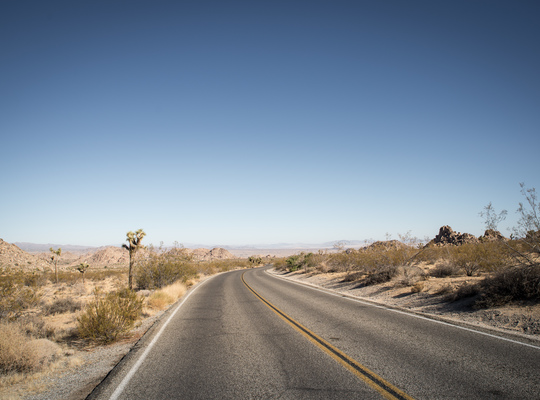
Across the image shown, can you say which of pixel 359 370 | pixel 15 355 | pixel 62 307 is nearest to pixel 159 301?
pixel 62 307

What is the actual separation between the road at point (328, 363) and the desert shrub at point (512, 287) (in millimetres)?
2343

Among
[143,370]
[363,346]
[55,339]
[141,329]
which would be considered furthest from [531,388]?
[55,339]

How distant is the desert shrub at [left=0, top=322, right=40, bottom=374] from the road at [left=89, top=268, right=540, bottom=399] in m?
1.92

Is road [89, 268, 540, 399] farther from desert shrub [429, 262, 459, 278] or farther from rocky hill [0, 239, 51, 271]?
rocky hill [0, 239, 51, 271]

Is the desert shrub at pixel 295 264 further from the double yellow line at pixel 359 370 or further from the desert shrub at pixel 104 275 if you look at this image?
the double yellow line at pixel 359 370

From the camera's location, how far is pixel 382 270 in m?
15.4

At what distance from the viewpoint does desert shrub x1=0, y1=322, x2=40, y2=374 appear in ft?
18.1

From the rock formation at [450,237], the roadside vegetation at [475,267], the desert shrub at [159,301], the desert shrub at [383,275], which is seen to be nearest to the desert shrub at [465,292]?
the roadside vegetation at [475,267]

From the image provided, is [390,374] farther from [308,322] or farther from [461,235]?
[461,235]

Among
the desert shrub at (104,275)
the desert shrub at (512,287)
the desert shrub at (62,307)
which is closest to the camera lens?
the desert shrub at (512,287)

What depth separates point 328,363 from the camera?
5168 mm

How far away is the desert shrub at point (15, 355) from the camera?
553 cm

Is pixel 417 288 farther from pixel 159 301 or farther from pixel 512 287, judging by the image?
pixel 159 301

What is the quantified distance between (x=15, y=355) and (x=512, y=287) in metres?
12.7
